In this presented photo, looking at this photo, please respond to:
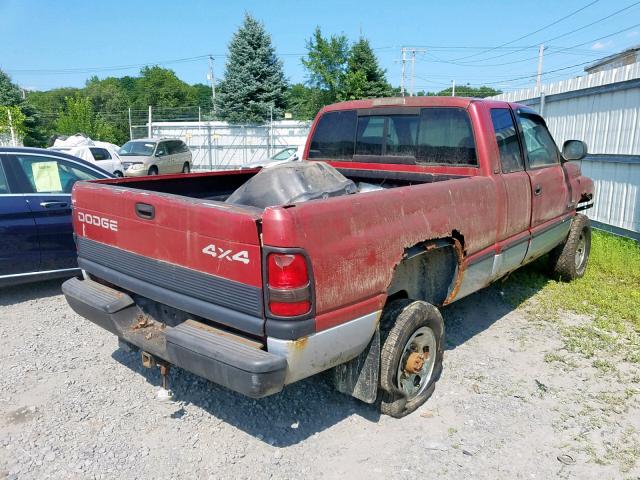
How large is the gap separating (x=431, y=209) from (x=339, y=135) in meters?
2.00

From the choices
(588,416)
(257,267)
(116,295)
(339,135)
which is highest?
(339,135)

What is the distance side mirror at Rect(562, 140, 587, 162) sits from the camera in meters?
5.21

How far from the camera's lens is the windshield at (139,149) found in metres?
20.6

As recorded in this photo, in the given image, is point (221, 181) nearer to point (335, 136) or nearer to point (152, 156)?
point (335, 136)

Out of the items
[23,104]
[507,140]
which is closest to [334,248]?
[507,140]

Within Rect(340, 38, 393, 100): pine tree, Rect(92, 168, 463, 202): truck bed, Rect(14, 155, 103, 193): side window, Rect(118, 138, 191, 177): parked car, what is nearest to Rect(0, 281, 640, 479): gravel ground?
Rect(92, 168, 463, 202): truck bed

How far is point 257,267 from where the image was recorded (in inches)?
95.0

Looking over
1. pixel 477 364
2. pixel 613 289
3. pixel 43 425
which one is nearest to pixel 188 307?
pixel 43 425

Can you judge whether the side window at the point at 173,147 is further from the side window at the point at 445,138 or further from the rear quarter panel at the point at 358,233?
the rear quarter panel at the point at 358,233

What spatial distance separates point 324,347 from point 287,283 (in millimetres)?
443

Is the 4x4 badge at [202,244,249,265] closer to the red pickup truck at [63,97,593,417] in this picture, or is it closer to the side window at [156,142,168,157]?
the red pickup truck at [63,97,593,417]

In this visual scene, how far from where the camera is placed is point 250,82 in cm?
3080

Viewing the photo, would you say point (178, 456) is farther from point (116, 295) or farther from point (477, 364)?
point (477, 364)

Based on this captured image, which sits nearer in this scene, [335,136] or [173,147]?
[335,136]
